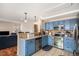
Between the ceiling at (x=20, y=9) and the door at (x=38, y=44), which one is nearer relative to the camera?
the ceiling at (x=20, y=9)

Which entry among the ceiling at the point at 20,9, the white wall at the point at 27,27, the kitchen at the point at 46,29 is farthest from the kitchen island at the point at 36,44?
the ceiling at the point at 20,9

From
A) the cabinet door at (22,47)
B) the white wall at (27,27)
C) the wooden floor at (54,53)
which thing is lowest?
the wooden floor at (54,53)

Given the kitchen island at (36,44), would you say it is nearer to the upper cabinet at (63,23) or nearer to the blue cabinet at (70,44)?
the blue cabinet at (70,44)

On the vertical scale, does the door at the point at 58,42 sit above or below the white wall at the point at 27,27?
below

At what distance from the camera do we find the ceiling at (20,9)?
1559 mm

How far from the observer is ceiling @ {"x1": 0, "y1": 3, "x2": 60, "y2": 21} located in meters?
1.56

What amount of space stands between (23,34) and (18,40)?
0.14 meters

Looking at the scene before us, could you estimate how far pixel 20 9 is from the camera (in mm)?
1585

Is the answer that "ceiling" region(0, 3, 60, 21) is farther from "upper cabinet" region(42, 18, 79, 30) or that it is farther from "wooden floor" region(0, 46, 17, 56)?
"wooden floor" region(0, 46, 17, 56)

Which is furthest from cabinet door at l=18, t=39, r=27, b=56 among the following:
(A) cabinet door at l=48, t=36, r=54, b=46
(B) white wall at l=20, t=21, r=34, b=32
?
(A) cabinet door at l=48, t=36, r=54, b=46

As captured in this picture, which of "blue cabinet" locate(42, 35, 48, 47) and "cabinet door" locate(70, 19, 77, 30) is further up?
"cabinet door" locate(70, 19, 77, 30)

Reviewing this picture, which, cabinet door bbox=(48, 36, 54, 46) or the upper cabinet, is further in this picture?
cabinet door bbox=(48, 36, 54, 46)

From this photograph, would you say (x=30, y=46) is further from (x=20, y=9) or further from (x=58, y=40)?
(x=20, y=9)

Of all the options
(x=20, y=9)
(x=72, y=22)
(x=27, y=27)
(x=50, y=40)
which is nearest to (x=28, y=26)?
(x=27, y=27)
